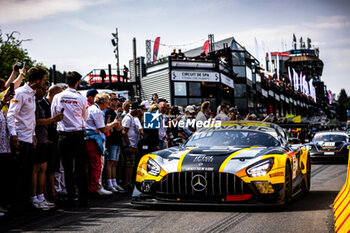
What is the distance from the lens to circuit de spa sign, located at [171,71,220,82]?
34.7 m

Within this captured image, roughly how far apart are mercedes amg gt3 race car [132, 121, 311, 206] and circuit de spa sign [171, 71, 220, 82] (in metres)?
26.8

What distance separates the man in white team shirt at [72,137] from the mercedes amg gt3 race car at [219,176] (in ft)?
2.97

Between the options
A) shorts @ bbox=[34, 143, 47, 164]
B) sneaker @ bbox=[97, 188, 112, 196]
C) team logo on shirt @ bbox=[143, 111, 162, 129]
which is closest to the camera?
shorts @ bbox=[34, 143, 47, 164]

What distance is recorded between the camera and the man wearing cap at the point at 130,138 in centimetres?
1068

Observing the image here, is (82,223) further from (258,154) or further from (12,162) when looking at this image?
(258,154)

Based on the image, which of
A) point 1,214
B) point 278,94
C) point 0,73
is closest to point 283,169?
point 1,214

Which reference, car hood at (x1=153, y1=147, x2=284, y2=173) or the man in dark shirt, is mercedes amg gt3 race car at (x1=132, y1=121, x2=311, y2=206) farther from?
the man in dark shirt

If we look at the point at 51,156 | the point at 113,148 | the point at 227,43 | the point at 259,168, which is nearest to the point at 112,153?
the point at 113,148

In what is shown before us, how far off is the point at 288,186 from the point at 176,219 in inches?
79.9

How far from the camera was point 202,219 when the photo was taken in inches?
250

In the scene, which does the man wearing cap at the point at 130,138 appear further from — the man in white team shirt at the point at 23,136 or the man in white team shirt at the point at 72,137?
the man in white team shirt at the point at 23,136

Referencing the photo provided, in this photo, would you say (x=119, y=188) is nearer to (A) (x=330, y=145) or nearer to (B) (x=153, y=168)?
(B) (x=153, y=168)

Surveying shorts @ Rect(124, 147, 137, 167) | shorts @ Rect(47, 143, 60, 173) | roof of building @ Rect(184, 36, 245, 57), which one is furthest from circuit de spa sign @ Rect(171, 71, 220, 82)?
shorts @ Rect(47, 143, 60, 173)

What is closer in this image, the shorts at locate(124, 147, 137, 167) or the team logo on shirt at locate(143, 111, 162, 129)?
the shorts at locate(124, 147, 137, 167)
